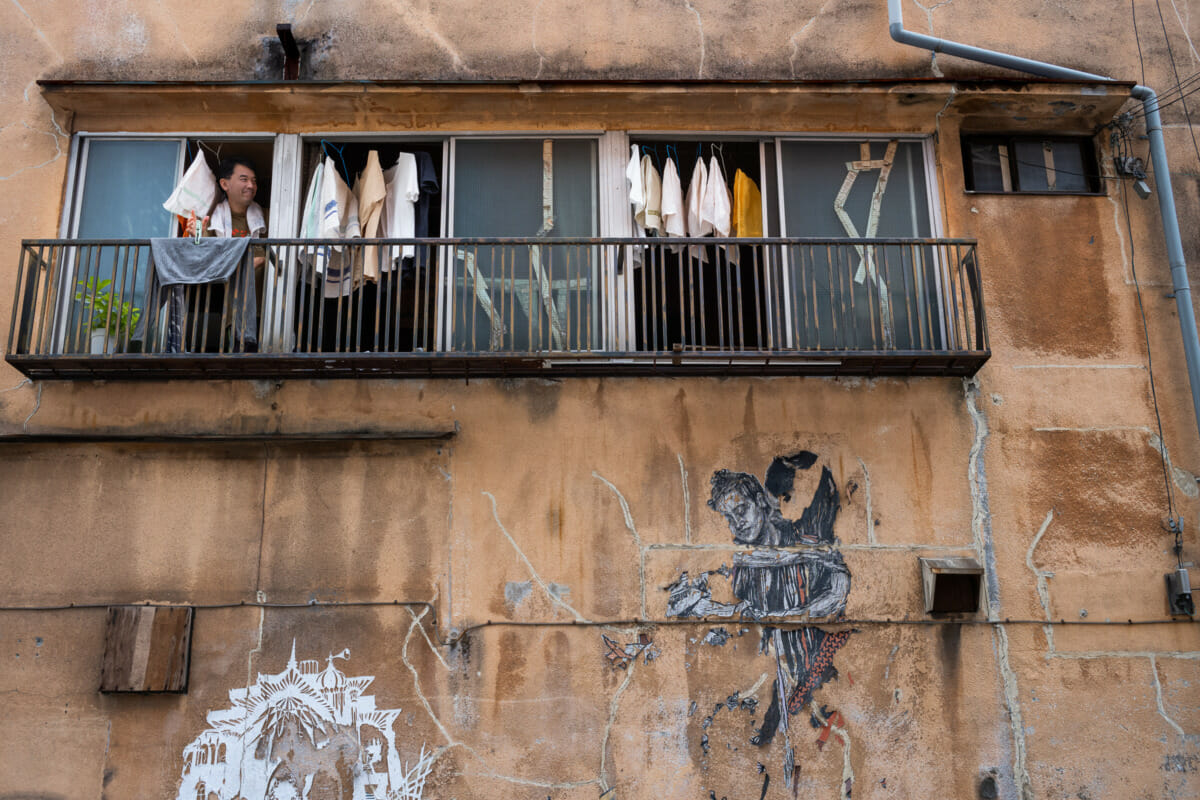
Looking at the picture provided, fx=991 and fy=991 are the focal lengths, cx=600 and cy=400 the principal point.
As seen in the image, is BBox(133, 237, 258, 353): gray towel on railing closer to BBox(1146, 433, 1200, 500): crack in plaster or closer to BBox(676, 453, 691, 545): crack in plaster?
BBox(676, 453, 691, 545): crack in plaster

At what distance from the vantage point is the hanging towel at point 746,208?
7.77 meters

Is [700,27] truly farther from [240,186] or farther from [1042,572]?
[1042,572]

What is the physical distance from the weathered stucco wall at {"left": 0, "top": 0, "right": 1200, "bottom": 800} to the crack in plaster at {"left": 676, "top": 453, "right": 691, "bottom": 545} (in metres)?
0.03

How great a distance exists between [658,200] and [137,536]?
4.49m

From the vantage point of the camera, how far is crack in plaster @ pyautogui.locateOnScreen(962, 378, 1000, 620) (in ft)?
22.4

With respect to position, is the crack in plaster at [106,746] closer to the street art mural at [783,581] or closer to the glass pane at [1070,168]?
the street art mural at [783,581]

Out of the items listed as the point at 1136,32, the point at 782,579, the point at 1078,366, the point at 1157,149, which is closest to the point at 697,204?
the point at 782,579

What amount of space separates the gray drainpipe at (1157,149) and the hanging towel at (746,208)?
1598 mm

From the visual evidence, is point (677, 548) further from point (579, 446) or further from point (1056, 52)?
point (1056, 52)

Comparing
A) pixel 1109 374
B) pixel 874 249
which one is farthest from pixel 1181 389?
pixel 874 249

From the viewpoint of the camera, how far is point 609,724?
654cm

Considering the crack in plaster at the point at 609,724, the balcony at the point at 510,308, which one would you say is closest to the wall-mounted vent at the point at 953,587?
the balcony at the point at 510,308

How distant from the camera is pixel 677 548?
6.86m

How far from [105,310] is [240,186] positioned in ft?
4.57
